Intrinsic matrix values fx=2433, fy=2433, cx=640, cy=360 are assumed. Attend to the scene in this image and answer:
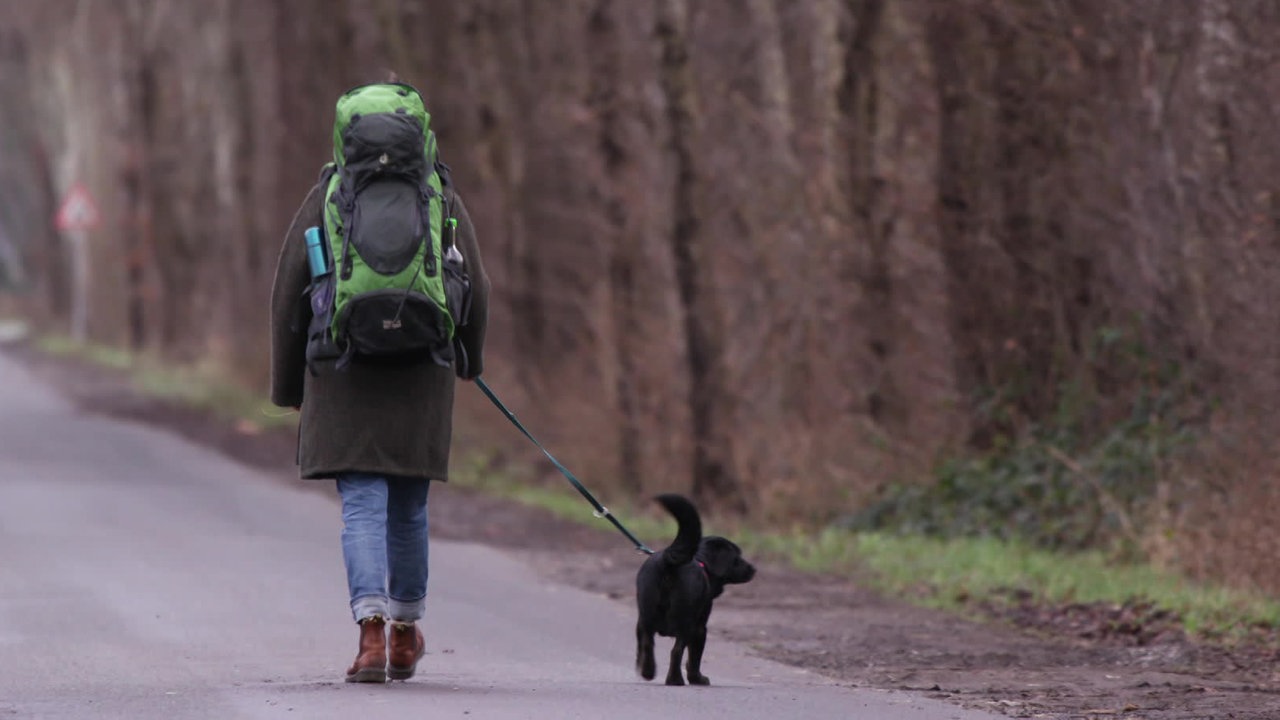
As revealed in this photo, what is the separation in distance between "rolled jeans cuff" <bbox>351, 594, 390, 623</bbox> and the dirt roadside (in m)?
2.01

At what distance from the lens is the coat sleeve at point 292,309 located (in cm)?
824

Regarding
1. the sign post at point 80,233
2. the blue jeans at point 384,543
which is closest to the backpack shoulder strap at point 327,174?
the blue jeans at point 384,543

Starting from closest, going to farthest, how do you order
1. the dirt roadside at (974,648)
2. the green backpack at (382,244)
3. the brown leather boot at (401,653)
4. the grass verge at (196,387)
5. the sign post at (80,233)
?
the green backpack at (382,244) → the brown leather boot at (401,653) → the dirt roadside at (974,648) → the grass verge at (196,387) → the sign post at (80,233)

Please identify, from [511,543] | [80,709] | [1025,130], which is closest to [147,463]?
[511,543]

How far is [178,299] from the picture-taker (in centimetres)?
4531

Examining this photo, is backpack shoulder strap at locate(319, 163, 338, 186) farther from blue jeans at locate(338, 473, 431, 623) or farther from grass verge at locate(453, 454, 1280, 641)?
grass verge at locate(453, 454, 1280, 641)

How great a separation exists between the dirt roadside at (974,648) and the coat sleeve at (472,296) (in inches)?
75.1

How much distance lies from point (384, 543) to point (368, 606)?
0.24 m

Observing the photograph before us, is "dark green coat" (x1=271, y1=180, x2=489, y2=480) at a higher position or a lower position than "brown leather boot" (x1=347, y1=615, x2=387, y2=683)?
higher

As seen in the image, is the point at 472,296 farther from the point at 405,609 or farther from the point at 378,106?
the point at 405,609

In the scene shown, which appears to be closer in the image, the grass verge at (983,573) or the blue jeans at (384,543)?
the blue jeans at (384,543)

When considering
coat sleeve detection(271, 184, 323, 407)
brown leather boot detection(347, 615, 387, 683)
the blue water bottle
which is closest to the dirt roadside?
brown leather boot detection(347, 615, 387, 683)

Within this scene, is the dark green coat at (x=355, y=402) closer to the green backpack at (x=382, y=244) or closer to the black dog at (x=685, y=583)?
the green backpack at (x=382, y=244)

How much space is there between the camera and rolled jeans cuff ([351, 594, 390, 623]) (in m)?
8.16
